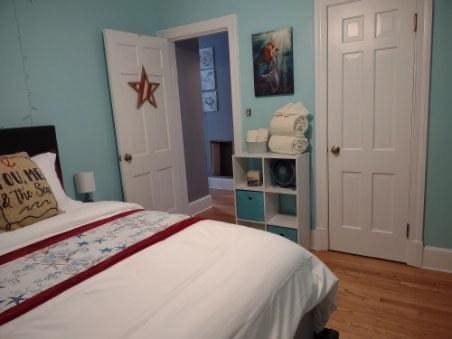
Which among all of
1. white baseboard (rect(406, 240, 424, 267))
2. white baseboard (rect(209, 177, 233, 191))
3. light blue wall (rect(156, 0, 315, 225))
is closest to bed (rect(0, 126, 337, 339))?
white baseboard (rect(406, 240, 424, 267))

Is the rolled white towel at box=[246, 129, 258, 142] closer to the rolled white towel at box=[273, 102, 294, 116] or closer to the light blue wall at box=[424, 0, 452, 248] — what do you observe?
the rolled white towel at box=[273, 102, 294, 116]

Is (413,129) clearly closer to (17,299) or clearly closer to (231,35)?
(231,35)

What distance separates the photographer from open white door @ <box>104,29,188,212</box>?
9.57ft

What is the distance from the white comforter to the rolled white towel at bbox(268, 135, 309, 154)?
1.34 metres

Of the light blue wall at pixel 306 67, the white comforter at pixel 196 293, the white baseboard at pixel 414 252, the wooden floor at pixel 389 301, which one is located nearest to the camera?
the white comforter at pixel 196 293

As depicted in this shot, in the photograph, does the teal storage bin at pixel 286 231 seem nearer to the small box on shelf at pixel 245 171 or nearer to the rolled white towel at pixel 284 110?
the small box on shelf at pixel 245 171

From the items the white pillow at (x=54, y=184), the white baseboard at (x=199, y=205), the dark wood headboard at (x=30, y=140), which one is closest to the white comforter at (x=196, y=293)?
the white pillow at (x=54, y=184)

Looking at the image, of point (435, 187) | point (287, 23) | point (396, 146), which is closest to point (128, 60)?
point (287, 23)

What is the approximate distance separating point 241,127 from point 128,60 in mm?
1241

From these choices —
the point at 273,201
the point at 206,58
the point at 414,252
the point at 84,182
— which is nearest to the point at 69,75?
the point at 84,182

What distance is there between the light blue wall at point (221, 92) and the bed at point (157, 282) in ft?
11.8

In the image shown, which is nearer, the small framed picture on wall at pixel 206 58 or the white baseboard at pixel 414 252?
the white baseboard at pixel 414 252

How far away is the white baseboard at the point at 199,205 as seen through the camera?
408 cm

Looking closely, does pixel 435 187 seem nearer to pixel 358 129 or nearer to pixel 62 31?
pixel 358 129
